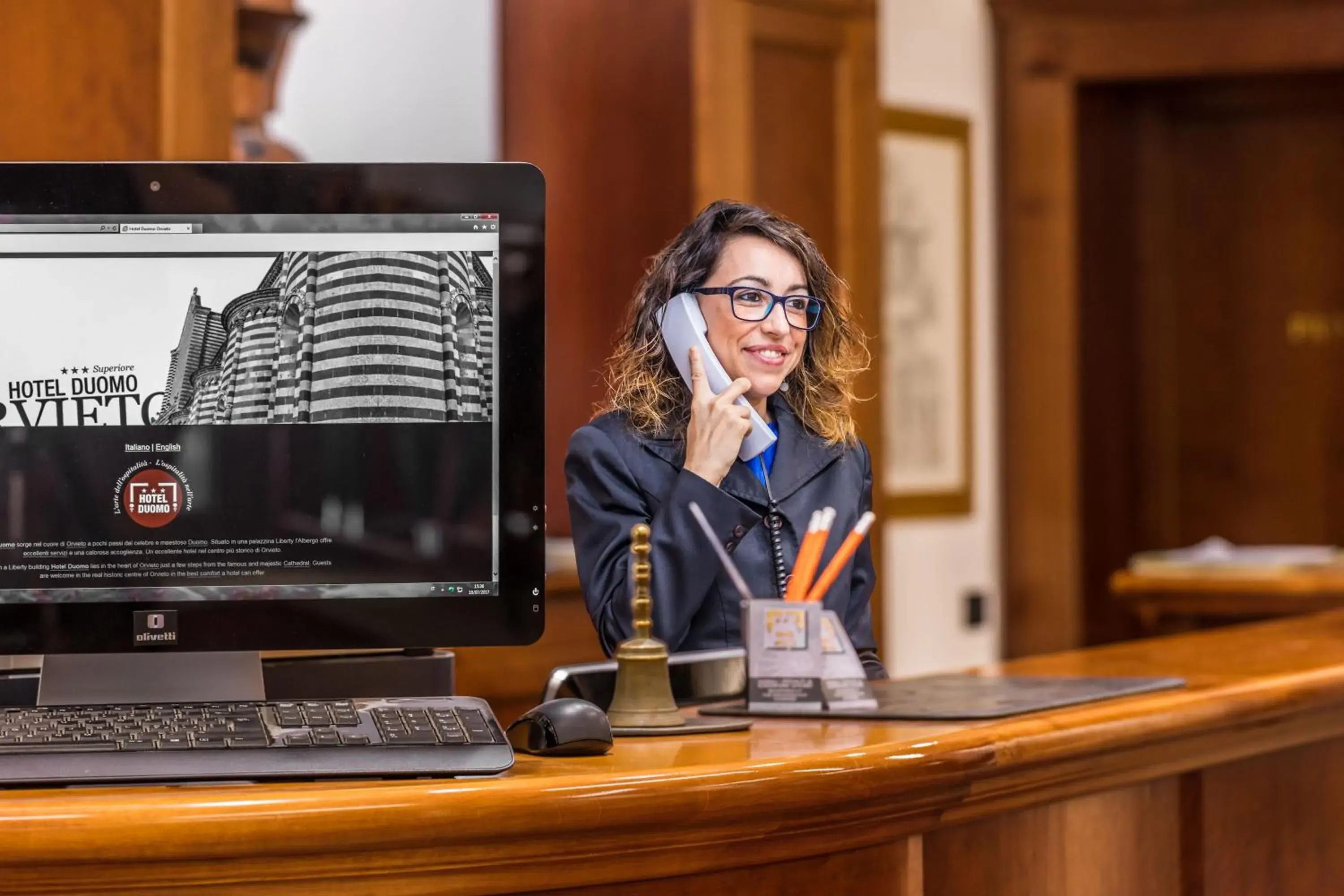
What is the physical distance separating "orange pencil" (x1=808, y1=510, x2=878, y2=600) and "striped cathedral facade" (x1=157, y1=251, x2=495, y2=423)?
1.12ft

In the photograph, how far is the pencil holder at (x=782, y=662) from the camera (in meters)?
1.45

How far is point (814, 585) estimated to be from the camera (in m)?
1.44

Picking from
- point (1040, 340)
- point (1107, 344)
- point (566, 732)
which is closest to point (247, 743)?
point (566, 732)

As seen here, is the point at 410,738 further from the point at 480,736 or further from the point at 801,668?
the point at 801,668

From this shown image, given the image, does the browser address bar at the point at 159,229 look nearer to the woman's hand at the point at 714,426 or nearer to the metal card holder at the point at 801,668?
the woman's hand at the point at 714,426

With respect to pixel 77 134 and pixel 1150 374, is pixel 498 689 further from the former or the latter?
pixel 1150 374

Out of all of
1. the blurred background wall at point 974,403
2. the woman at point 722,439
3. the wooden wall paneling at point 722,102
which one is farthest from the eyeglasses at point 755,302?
the blurred background wall at point 974,403

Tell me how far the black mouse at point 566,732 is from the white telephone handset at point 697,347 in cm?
28

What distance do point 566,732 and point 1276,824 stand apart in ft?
3.26

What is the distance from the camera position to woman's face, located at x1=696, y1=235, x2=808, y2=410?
138 cm

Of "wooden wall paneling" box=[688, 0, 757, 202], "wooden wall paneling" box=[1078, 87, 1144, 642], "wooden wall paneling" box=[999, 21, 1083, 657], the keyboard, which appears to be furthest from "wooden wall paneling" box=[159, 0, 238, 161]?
"wooden wall paneling" box=[1078, 87, 1144, 642]

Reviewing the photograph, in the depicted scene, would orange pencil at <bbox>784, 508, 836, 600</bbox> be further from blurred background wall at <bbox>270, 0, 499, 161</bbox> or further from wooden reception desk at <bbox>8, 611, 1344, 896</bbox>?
blurred background wall at <bbox>270, 0, 499, 161</bbox>

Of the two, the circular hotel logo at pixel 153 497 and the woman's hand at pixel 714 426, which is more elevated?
the woman's hand at pixel 714 426

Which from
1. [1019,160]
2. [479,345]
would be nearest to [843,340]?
[479,345]
